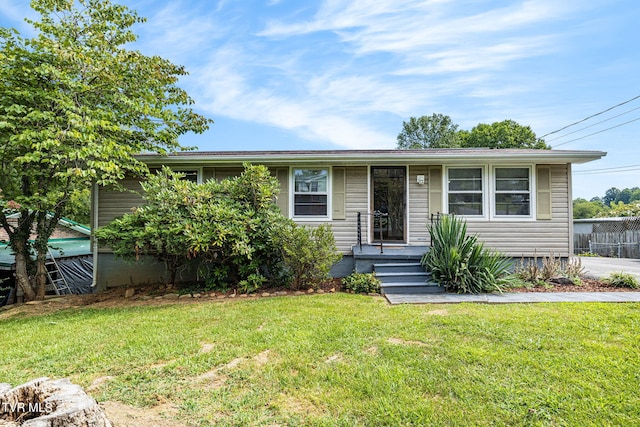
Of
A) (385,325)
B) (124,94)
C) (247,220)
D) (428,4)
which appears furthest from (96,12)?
(385,325)

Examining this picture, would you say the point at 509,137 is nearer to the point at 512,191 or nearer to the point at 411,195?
the point at 512,191

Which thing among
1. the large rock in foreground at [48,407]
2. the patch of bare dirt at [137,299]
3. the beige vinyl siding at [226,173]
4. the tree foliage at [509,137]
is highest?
the tree foliage at [509,137]

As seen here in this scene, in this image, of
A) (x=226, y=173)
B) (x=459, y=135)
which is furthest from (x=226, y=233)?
(x=459, y=135)

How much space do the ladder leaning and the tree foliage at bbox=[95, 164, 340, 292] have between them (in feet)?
11.3

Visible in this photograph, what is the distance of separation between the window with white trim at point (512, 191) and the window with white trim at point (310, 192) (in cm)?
406

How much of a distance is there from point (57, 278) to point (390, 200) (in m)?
9.01

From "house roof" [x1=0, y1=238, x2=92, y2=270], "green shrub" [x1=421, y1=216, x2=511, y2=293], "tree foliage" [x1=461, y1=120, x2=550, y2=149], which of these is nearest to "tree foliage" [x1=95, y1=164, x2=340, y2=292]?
"green shrub" [x1=421, y1=216, x2=511, y2=293]

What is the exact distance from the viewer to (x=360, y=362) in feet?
9.45

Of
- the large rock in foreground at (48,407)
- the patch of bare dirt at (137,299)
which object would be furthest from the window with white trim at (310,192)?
the large rock in foreground at (48,407)

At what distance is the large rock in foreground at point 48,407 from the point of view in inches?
58.3

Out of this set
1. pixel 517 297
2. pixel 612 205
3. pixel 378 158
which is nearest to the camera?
pixel 517 297

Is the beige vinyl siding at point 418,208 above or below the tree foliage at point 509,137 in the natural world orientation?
below

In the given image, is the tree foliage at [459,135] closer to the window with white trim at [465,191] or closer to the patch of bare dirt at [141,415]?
the window with white trim at [465,191]

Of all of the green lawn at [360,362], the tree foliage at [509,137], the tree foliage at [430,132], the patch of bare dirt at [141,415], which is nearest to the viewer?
the patch of bare dirt at [141,415]
